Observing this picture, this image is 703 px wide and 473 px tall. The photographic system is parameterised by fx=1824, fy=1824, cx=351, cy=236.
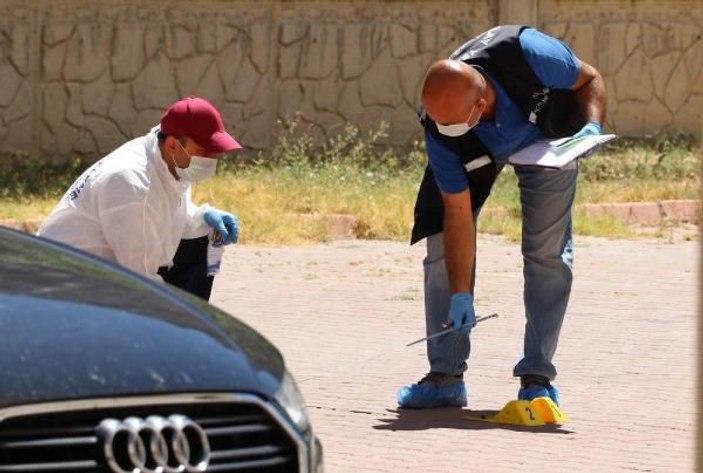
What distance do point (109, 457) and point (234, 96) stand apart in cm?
1286

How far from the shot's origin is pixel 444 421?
282 inches

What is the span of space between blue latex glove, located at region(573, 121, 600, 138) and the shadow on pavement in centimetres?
114

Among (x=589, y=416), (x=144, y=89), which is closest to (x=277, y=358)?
(x=589, y=416)

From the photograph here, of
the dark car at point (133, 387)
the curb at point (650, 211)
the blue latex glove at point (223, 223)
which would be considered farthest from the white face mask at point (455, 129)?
the curb at point (650, 211)

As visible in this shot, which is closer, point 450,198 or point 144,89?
point 450,198

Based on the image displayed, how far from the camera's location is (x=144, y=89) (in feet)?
53.1

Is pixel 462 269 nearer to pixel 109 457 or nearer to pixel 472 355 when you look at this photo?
pixel 472 355

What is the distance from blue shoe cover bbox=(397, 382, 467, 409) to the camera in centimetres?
735

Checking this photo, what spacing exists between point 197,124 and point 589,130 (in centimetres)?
151

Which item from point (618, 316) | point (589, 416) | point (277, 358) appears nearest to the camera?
point (277, 358)

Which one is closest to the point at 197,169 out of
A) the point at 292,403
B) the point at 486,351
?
the point at 486,351

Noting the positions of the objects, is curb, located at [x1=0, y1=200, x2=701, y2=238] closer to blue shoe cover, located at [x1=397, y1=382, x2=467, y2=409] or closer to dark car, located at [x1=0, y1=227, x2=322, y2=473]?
blue shoe cover, located at [x1=397, y1=382, x2=467, y2=409]

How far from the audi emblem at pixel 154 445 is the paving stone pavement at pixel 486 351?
251cm

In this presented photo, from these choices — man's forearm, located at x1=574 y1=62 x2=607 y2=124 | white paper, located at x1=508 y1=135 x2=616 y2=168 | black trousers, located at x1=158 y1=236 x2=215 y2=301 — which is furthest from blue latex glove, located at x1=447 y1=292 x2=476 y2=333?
black trousers, located at x1=158 y1=236 x2=215 y2=301
